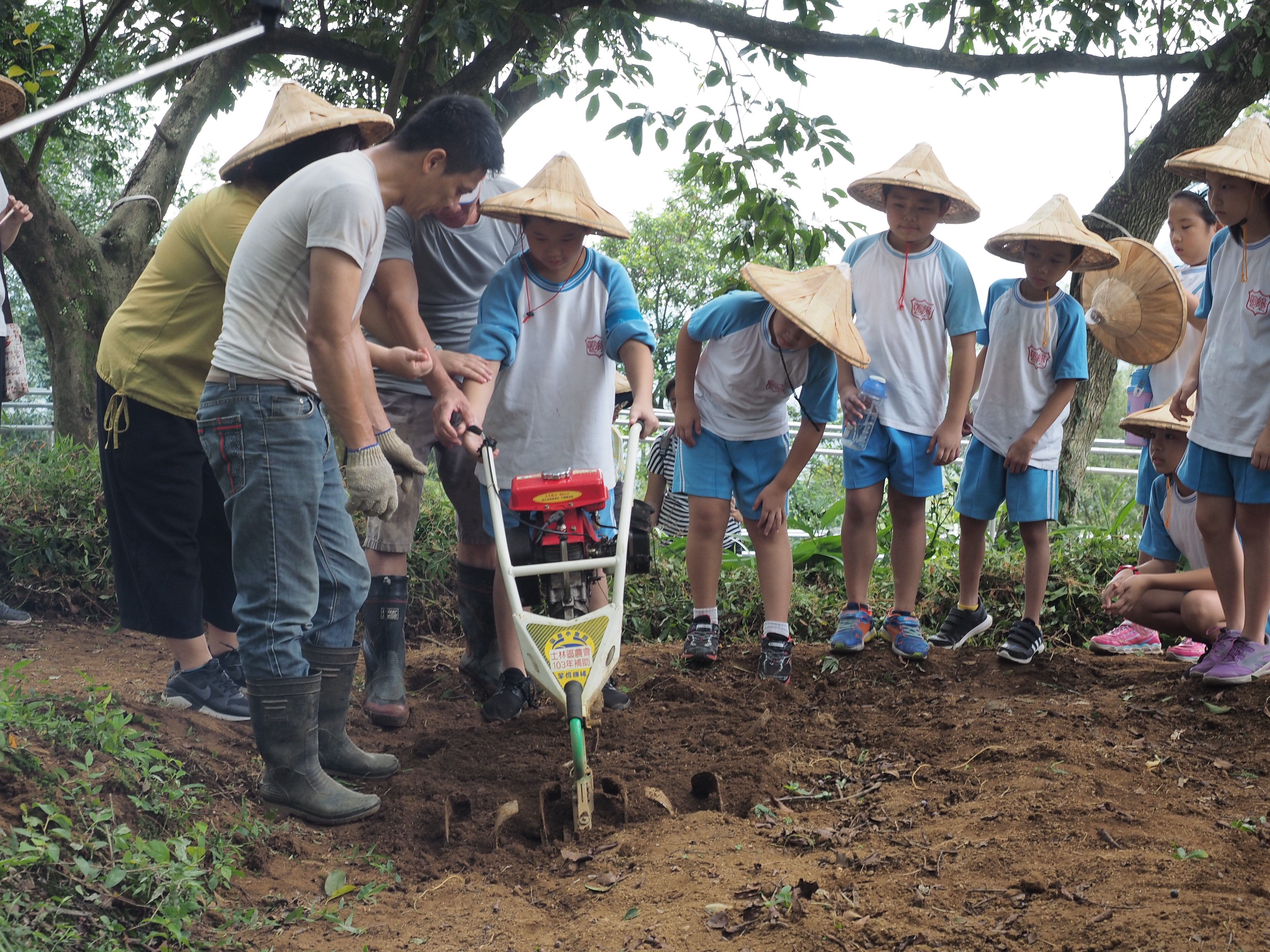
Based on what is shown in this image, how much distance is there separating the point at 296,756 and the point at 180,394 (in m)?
1.15

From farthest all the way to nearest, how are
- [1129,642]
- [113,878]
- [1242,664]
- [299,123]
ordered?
[1129,642] → [1242,664] → [299,123] → [113,878]

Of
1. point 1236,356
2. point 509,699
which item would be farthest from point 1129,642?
point 509,699

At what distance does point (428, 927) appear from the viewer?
7.50 feet

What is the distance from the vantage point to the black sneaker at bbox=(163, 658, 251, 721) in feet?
10.8

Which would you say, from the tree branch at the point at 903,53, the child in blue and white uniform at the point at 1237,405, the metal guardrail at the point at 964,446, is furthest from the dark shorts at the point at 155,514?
the tree branch at the point at 903,53

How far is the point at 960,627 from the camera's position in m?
4.45

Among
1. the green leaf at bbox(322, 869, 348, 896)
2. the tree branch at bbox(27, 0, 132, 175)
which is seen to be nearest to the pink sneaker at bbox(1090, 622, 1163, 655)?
the green leaf at bbox(322, 869, 348, 896)

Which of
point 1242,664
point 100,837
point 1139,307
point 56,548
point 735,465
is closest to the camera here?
point 100,837

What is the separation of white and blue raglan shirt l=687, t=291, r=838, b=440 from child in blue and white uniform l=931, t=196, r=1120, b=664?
2.33ft

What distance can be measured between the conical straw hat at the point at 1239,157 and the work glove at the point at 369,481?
2.57 meters

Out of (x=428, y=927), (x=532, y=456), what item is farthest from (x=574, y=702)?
(x=532, y=456)

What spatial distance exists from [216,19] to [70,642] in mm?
2682

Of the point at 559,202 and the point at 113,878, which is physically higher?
the point at 559,202

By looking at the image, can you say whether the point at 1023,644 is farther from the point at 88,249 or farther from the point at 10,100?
the point at 88,249
